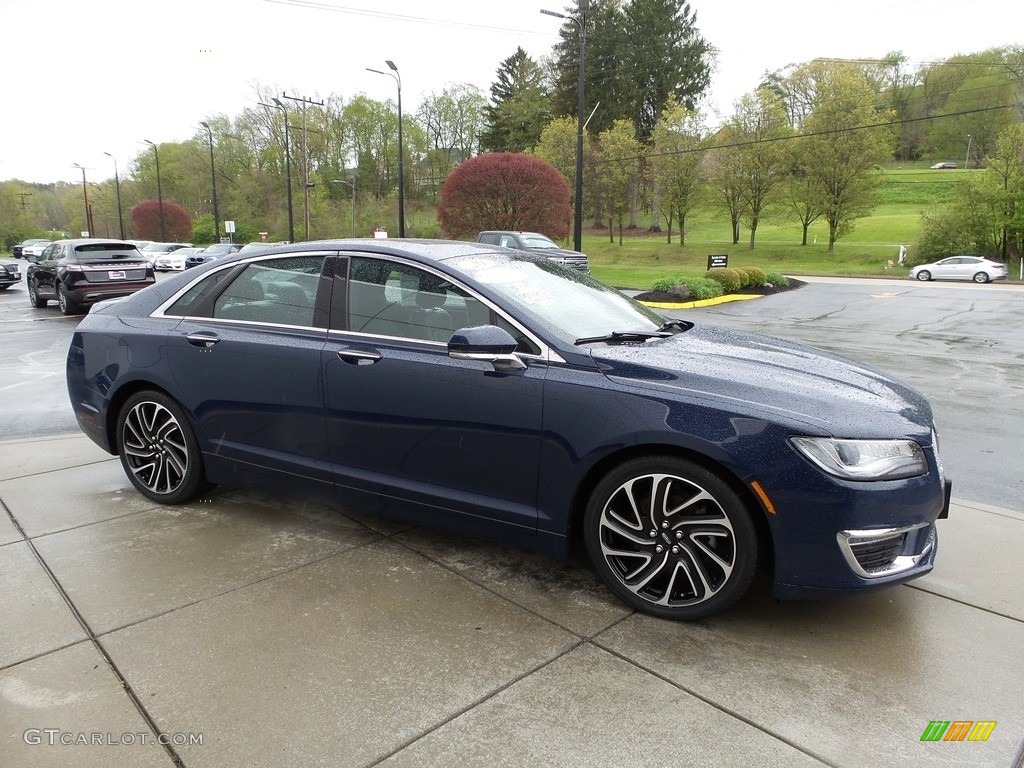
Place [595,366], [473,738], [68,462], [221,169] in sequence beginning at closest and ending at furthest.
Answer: [473,738] < [595,366] < [68,462] < [221,169]

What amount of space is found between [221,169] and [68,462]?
72.8 m

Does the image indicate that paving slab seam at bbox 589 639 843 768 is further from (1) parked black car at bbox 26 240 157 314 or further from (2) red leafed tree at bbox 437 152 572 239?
(2) red leafed tree at bbox 437 152 572 239

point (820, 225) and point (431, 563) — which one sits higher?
point (820, 225)

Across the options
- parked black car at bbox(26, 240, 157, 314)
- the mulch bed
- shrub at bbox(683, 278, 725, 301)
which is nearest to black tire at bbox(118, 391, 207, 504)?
parked black car at bbox(26, 240, 157, 314)

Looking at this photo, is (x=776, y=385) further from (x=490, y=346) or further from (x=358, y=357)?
(x=358, y=357)

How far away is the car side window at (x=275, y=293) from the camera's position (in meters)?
3.79

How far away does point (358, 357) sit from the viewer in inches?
136

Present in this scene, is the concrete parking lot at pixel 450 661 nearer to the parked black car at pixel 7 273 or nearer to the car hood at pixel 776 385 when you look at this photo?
the car hood at pixel 776 385

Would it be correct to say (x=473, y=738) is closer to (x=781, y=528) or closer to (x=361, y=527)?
(x=781, y=528)

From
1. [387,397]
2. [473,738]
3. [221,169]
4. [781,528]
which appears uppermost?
[221,169]

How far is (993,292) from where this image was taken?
74.9 ft

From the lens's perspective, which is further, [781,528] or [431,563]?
[431,563]

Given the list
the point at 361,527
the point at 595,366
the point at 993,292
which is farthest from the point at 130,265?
the point at 993,292

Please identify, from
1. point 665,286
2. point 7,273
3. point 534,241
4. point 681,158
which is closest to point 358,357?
point 665,286
